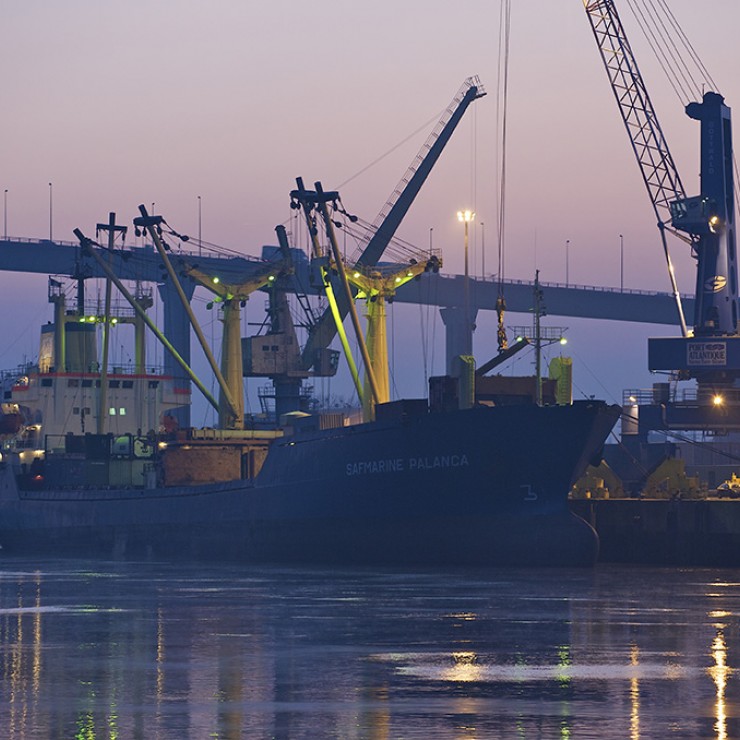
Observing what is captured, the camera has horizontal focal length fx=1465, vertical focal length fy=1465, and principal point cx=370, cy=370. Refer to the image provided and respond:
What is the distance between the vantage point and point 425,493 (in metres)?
57.1

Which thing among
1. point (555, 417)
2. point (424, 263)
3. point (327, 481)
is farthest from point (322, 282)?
point (555, 417)

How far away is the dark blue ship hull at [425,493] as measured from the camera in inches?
2173

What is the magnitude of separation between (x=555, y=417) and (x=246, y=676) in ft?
102

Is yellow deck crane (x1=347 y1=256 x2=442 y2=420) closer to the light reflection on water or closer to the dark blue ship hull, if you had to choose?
the dark blue ship hull

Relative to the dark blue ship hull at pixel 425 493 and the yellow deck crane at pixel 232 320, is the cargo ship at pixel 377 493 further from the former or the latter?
the yellow deck crane at pixel 232 320

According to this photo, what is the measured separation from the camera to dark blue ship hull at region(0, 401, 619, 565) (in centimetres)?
5519

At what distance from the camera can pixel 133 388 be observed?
297 ft

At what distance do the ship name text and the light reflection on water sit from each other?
8.17 meters

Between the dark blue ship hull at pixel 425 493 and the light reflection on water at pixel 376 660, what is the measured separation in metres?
6.86

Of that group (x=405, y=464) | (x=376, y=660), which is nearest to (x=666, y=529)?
(x=405, y=464)

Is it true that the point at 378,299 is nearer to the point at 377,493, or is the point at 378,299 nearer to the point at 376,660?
the point at 377,493

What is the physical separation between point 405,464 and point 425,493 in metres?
1.52

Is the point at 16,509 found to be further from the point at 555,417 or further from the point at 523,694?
the point at 523,694

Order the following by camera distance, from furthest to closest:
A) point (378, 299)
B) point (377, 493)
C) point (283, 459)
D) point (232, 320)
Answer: point (232, 320) → point (378, 299) → point (283, 459) → point (377, 493)
